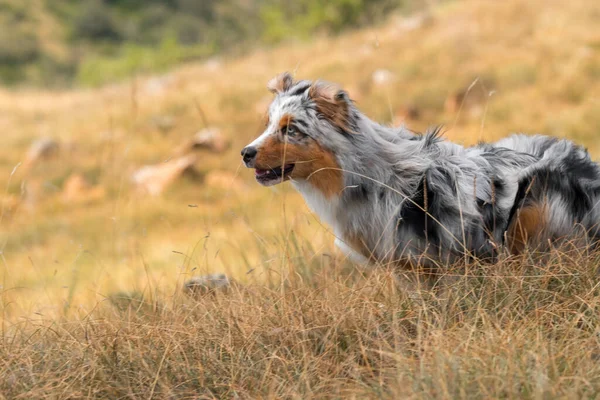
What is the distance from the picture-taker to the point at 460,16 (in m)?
15.6

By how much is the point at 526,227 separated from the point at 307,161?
1191mm

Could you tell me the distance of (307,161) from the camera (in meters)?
3.59

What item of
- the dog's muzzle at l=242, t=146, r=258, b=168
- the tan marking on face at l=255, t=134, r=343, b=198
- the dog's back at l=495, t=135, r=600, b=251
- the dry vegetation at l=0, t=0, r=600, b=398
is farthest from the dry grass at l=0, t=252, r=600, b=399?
the dog's muzzle at l=242, t=146, r=258, b=168

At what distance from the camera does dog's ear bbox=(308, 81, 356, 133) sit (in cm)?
366

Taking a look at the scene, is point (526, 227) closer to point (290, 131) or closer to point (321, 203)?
point (321, 203)

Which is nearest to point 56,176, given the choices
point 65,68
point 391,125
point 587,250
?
point 391,125

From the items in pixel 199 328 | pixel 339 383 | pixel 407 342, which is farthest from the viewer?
pixel 199 328

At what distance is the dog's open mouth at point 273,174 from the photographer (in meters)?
3.62

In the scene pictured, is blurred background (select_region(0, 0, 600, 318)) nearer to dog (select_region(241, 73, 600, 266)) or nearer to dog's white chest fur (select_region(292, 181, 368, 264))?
dog's white chest fur (select_region(292, 181, 368, 264))

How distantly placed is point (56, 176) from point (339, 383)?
466 inches

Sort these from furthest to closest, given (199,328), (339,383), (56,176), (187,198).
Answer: (56,176) < (187,198) < (199,328) < (339,383)

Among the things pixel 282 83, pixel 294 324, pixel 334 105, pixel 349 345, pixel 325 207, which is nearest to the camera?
pixel 349 345

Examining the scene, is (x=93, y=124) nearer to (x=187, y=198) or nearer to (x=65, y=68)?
(x=187, y=198)

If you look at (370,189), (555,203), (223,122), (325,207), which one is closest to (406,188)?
(370,189)
